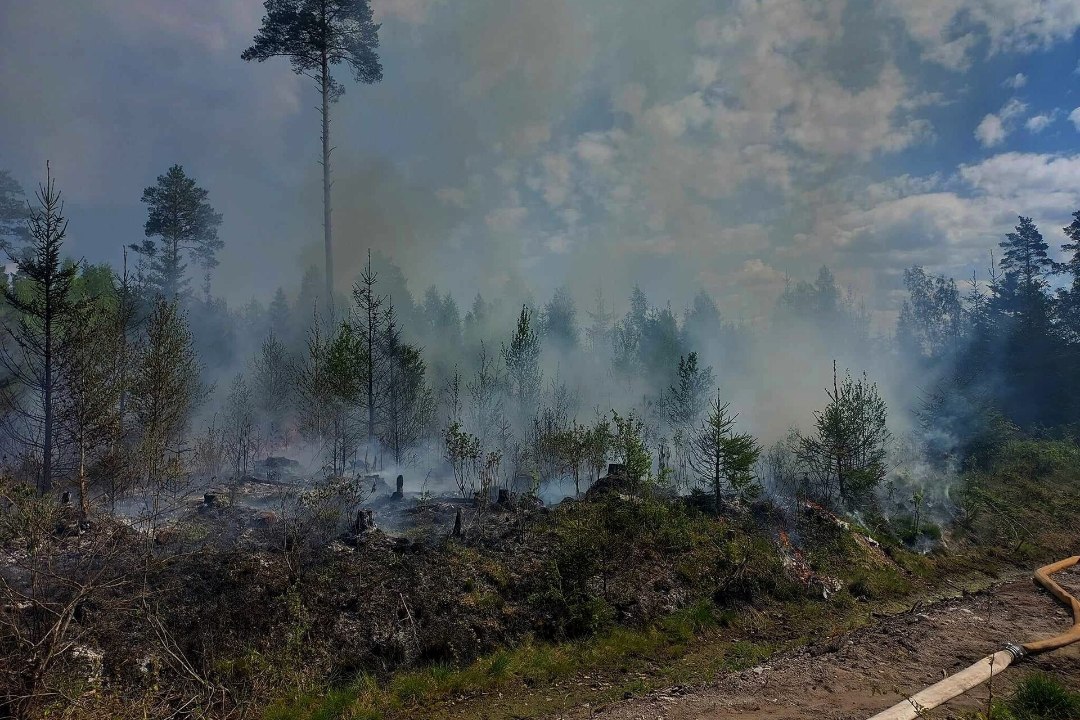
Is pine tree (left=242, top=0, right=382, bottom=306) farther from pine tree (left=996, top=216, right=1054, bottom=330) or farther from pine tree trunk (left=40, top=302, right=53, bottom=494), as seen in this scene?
pine tree (left=996, top=216, right=1054, bottom=330)

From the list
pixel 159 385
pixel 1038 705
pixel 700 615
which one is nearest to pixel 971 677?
pixel 1038 705

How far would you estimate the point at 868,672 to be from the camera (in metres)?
8.27

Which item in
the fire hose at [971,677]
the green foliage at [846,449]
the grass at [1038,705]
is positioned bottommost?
the fire hose at [971,677]

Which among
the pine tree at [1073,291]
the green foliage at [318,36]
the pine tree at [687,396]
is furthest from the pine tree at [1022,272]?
the green foliage at [318,36]

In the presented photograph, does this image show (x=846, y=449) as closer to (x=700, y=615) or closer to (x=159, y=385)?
(x=700, y=615)

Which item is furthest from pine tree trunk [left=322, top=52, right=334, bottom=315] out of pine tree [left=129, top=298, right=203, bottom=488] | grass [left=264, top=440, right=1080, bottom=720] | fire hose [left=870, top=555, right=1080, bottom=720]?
fire hose [left=870, top=555, right=1080, bottom=720]

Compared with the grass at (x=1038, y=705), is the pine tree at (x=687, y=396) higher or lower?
higher

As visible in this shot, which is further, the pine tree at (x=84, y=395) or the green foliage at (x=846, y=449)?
the green foliage at (x=846, y=449)

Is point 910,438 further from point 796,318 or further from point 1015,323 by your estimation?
point 796,318

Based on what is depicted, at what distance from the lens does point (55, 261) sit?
43.0 feet

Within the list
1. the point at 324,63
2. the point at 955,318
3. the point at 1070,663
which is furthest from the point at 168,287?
the point at 955,318

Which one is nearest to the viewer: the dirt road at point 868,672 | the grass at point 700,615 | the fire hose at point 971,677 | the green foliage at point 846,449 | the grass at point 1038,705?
the grass at point 1038,705

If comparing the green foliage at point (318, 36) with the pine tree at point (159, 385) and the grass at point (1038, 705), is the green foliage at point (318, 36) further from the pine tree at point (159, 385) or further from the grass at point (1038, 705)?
the grass at point (1038, 705)

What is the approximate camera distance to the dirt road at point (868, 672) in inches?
284
